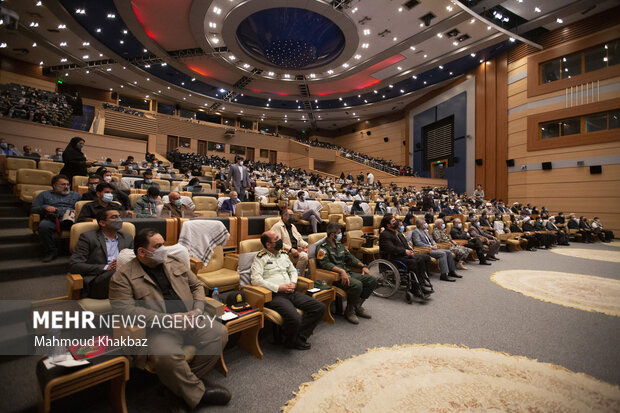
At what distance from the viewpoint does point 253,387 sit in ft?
5.95

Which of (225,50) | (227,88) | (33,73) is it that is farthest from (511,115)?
(33,73)

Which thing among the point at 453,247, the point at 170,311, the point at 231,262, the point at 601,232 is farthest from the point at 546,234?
the point at 170,311

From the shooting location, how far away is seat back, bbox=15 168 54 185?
423 centimetres

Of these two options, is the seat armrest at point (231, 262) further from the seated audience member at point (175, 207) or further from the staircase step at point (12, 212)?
the staircase step at point (12, 212)

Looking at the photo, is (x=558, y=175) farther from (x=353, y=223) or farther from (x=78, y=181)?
(x=78, y=181)

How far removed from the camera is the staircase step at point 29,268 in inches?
103

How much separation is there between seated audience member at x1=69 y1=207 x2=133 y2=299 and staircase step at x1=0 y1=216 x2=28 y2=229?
2.52 meters

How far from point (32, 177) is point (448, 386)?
20.4ft

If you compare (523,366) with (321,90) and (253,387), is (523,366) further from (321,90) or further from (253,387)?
(321,90)

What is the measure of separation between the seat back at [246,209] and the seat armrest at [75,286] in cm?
308

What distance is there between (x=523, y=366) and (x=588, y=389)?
0.35 metres

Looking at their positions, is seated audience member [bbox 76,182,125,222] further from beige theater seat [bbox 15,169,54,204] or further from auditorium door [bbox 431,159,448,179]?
auditorium door [bbox 431,159,448,179]

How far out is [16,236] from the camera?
3223 mm

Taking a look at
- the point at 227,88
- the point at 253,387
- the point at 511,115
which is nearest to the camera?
the point at 253,387
